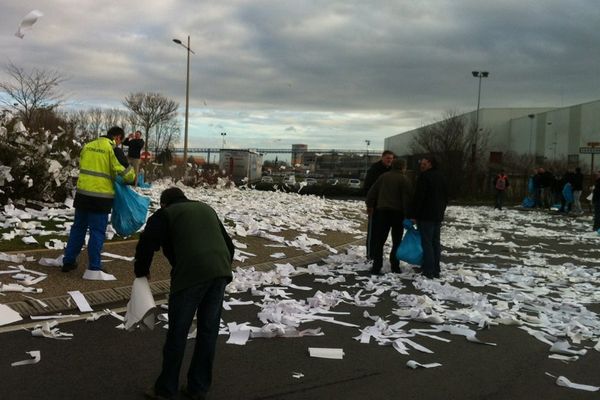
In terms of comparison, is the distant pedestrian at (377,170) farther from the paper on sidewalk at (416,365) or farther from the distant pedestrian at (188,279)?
the distant pedestrian at (188,279)

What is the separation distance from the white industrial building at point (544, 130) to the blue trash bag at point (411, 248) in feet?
110

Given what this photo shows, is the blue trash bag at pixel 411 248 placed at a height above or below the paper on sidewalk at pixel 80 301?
above

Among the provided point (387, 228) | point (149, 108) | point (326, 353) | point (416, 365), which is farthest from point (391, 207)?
point (149, 108)

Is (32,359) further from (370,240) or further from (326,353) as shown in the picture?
(370,240)

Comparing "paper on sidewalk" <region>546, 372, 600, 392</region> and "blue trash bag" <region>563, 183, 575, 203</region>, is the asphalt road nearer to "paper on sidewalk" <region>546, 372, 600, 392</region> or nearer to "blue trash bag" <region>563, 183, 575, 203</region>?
"paper on sidewalk" <region>546, 372, 600, 392</region>

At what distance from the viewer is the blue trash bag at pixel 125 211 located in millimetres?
7777

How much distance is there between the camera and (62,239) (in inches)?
377

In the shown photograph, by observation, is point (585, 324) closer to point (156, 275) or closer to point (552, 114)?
point (156, 275)

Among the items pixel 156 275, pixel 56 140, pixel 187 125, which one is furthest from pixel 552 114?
pixel 156 275

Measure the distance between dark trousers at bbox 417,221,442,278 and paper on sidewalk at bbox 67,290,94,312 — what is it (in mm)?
4995

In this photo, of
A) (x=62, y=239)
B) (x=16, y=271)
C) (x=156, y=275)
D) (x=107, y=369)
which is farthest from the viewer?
(x=62, y=239)

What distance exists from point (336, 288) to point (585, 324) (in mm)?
3152

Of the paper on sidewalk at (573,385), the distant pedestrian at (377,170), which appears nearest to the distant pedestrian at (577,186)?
the distant pedestrian at (377,170)

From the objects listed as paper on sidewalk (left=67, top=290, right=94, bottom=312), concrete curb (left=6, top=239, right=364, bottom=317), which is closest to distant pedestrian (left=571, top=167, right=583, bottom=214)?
concrete curb (left=6, top=239, right=364, bottom=317)
